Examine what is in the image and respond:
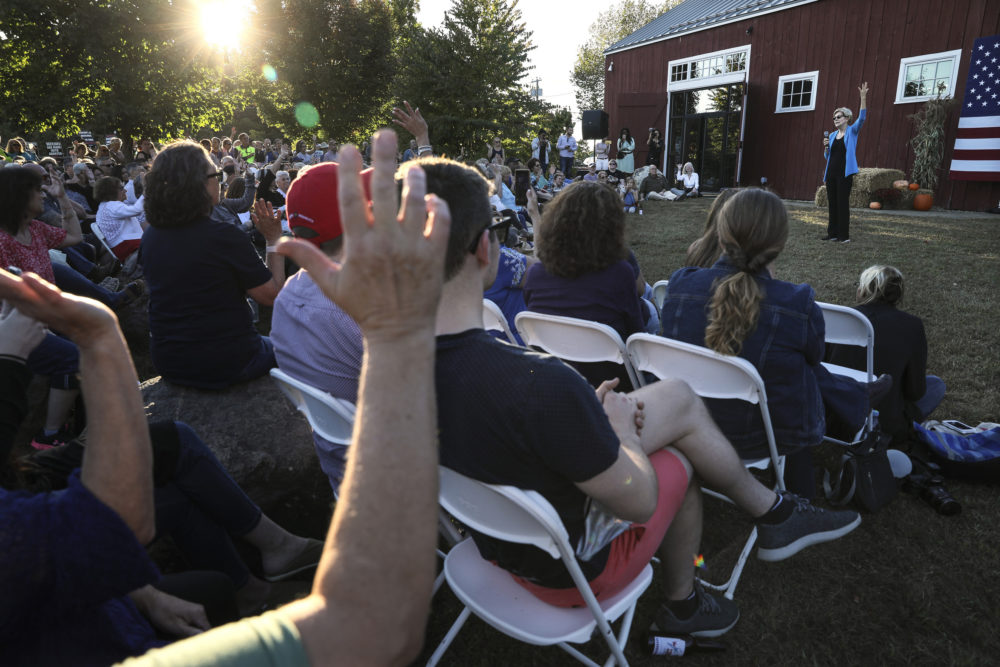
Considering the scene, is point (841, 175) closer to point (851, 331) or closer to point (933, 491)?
point (851, 331)

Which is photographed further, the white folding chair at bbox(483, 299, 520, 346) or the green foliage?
the green foliage

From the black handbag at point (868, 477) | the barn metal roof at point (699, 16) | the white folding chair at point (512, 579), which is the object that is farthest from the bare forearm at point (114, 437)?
the barn metal roof at point (699, 16)

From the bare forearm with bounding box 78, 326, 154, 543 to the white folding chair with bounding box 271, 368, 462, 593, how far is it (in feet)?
2.05

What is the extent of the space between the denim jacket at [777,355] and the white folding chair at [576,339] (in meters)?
0.32

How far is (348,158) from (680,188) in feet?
60.6

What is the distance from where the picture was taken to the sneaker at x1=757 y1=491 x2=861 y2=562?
7.45ft

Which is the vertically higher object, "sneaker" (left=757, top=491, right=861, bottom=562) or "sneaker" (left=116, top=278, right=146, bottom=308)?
"sneaker" (left=116, top=278, right=146, bottom=308)

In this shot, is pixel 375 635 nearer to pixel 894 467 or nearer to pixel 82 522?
pixel 82 522

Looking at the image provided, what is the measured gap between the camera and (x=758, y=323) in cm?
228

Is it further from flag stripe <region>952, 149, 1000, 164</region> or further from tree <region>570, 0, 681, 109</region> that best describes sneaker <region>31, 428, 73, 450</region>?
tree <region>570, 0, 681, 109</region>

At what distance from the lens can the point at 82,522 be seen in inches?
33.7

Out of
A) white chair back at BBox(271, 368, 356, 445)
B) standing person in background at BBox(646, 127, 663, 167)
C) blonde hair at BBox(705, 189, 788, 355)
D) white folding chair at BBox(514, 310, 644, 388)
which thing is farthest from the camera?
standing person in background at BBox(646, 127, 663, 167)

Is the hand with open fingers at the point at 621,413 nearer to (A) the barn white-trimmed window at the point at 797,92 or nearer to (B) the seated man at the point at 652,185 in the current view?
(B) the seated man at the point at 652,185

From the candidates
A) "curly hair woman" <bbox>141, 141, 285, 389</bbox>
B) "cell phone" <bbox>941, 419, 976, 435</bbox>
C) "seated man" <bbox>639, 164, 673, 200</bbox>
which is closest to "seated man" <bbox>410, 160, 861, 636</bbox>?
"curly hair woman" <bbox>141, 141, 285, 389</bbox>
